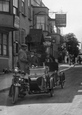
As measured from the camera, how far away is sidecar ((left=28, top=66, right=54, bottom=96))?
9469mm

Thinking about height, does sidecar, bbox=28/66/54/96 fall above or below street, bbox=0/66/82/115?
above

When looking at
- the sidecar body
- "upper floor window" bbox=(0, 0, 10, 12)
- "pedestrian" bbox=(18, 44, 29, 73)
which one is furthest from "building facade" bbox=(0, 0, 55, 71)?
the sidecar body

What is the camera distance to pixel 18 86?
29.5 ft

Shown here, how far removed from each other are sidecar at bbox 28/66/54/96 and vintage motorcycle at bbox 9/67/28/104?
19 centimetres

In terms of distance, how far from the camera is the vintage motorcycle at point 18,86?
29.2ft

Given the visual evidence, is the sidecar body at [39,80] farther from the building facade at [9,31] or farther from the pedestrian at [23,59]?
the building facade at [9,31]

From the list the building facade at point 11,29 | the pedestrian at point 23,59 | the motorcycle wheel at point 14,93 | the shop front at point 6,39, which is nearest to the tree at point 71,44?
the building facade at point 11,29

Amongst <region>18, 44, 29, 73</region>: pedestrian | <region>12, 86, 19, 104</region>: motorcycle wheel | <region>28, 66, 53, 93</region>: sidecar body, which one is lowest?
<region>12, 86, 19, 104</region>: motorcycle wheel

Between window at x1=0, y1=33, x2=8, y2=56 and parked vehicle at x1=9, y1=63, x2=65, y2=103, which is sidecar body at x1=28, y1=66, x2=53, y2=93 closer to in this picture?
parked vehicle at x1=9, y1=63, x2=65, y2=103

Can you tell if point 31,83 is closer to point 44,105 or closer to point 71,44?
point 44,105

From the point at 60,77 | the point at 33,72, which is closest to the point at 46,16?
the point at 60,77

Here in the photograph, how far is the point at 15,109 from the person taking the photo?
7.87 meters

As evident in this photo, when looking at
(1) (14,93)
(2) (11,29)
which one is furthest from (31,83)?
(2) (11,29)

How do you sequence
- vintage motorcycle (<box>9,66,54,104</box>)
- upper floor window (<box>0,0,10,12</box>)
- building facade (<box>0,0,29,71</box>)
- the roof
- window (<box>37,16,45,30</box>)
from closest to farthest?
vintage motorcycle (<box>9,66,54,104</box>), building facade (<box>0,0,29,71</box>), upper floor window (<box>0,0,10,12</box>), the roof, window (<box>37,16,45,30</box>)
